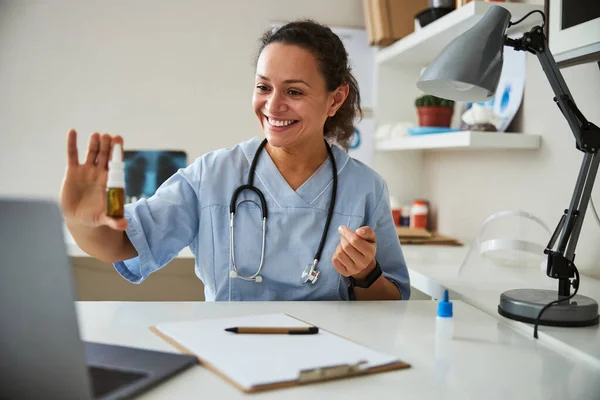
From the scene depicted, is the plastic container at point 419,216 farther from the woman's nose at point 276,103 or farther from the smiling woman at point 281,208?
the woman's nose at point 276,103

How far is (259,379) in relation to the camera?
2.61 feet

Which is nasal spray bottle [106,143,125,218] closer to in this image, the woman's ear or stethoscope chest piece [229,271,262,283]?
stethoscope chest piece [229,271,262,283]

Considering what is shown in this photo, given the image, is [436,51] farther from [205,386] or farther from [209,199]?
[205,386]

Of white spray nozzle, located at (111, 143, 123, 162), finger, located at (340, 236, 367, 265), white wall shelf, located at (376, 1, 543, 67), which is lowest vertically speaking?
finger, located at (340, 236, 367, 265)

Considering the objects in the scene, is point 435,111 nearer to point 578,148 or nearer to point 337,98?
point 337,98

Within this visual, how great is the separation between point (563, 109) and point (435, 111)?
1.21 meters

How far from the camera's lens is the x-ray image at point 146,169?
269 cm

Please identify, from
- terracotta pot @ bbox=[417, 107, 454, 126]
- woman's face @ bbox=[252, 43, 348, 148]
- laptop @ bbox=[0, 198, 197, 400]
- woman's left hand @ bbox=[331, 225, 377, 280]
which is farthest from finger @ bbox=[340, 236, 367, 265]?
terracotta pot @ bbox=[417, 107, 454, 126]

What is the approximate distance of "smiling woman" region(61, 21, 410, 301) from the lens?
1436mm

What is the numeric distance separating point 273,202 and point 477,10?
0.89 meters

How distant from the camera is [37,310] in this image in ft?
1.93

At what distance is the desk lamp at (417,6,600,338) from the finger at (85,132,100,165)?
613 millimetres

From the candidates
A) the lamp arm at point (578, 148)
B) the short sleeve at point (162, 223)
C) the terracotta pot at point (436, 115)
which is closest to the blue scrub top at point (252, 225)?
the short sleeve at point (162, 223)

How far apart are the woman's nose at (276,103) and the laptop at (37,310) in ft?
3.12
